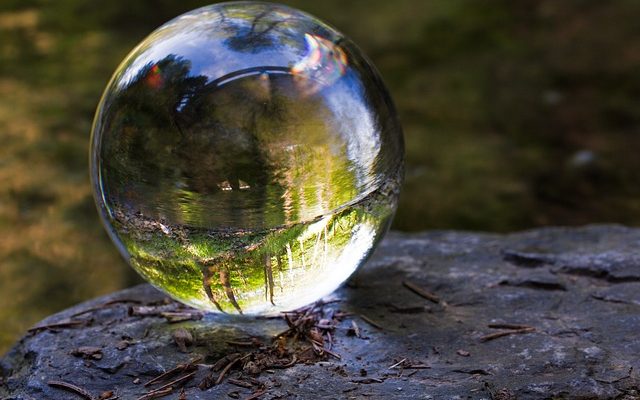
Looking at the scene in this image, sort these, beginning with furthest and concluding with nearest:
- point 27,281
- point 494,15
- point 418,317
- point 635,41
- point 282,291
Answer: point 494,15
point 635,41
point 27,281
point 418,317
point 282,291

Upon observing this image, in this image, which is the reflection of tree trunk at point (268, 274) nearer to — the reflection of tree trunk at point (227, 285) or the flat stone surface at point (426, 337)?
the reflection of tree trunk at point (227, 285)

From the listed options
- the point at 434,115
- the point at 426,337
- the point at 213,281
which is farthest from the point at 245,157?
the point at 434,115

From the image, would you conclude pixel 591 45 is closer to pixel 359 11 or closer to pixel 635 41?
pixel 635 41

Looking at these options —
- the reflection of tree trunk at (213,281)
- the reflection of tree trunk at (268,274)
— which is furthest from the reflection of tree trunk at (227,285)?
the reflection of tree trunk at (268,274)

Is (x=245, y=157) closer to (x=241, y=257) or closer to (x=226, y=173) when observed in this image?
(x=226, y=173)

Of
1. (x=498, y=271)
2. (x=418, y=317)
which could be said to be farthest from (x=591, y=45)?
(x=418, y=317)

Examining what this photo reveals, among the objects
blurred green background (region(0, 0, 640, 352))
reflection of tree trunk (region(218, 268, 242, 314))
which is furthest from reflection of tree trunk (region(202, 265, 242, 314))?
blurred green background (region(0, 0, 640, 352))

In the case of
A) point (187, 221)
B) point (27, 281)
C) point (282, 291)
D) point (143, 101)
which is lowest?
point (27, 281)
